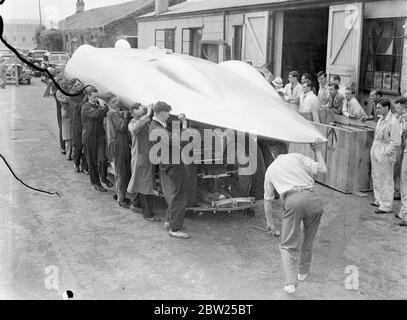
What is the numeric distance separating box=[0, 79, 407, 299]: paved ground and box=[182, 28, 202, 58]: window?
13728 mm

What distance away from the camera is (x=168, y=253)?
6176mm

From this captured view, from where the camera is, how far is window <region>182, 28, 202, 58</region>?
21644mm

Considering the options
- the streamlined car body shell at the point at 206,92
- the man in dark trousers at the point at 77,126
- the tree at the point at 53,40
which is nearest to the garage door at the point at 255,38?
the streamlined car body shell at the point at 206,92

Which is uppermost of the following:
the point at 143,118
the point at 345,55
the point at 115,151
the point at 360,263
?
the point at 345,55

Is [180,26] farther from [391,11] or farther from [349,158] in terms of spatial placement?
[349,158]

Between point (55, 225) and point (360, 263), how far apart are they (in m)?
4.03

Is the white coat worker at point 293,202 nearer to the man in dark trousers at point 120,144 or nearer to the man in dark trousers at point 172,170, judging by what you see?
the man in dark trousers at point 172,170

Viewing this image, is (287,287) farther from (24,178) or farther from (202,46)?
(202,46)

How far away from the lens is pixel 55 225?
709 cm

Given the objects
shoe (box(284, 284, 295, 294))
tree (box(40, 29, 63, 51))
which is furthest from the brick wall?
shoe (box(284, 284, 295, 294))

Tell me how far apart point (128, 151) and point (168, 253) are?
Answer: 232 centimetres

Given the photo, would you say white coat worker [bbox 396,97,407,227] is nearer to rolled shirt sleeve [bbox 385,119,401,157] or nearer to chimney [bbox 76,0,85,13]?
rolled shirt sleeve [bbox 385,119,401,157]
